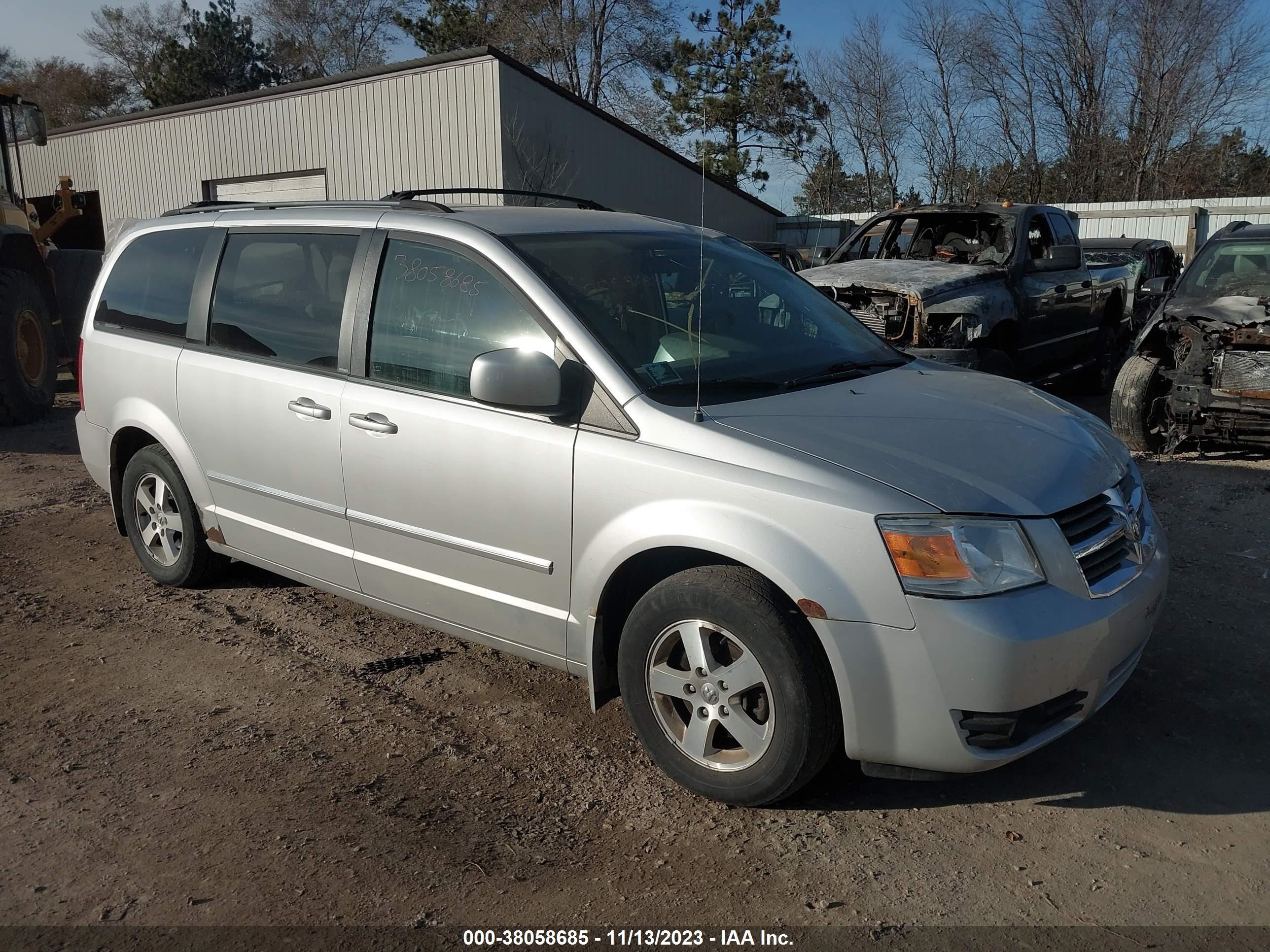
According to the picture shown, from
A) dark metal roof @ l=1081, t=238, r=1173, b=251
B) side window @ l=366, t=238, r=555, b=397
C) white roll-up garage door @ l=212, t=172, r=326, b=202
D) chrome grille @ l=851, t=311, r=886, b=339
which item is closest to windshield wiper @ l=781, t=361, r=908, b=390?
side window @ l=366, t=238, r=555, b=397

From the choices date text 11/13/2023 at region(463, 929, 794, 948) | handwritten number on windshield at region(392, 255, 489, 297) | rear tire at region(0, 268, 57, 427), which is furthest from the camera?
rear tire at region(0, 268, 57, 427)

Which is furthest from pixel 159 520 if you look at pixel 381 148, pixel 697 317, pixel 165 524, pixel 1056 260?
pixel 381 148

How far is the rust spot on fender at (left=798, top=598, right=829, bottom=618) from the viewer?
278 cm

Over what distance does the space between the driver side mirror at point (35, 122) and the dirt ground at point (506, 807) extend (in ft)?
25.1

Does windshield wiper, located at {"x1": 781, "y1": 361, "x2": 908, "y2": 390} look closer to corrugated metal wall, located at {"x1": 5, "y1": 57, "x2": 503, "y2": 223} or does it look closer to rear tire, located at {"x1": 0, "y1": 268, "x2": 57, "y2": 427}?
rear tire, located at {"x1": 0, "y1": 268, "x2": 57, "y2": 427}

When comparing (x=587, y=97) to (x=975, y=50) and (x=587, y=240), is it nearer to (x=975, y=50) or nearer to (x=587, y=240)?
(x=975, y=50)

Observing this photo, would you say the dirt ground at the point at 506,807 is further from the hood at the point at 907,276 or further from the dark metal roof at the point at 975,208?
the dark metal roof at the point at 975,208

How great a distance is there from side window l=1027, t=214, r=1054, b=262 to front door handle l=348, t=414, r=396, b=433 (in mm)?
6901

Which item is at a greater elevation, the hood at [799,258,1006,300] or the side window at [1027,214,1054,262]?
the side window at [1027,214,1054,262]

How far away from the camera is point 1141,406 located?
770 centimetres

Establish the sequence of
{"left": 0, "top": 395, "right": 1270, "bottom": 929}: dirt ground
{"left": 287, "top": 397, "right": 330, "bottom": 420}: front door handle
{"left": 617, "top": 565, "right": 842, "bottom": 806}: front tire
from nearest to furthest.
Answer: {"left": 0, "top": 395, "right": 1270, "bottom": 929}: dirt ground < {"left": 617, "top": 565, "right": 842, "bottom": 806}: front tire < {"left": 287, "top": 397, "right": 330, "bottom": 420}: front door handle

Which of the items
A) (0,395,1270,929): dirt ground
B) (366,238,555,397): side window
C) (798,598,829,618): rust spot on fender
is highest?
(366,238,555,397): side window

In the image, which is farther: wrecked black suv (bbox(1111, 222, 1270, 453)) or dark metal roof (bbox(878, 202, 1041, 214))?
dark metal roof (bbox(878, 202, 1041, 214))

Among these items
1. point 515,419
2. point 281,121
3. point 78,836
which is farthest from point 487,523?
point 281,121
